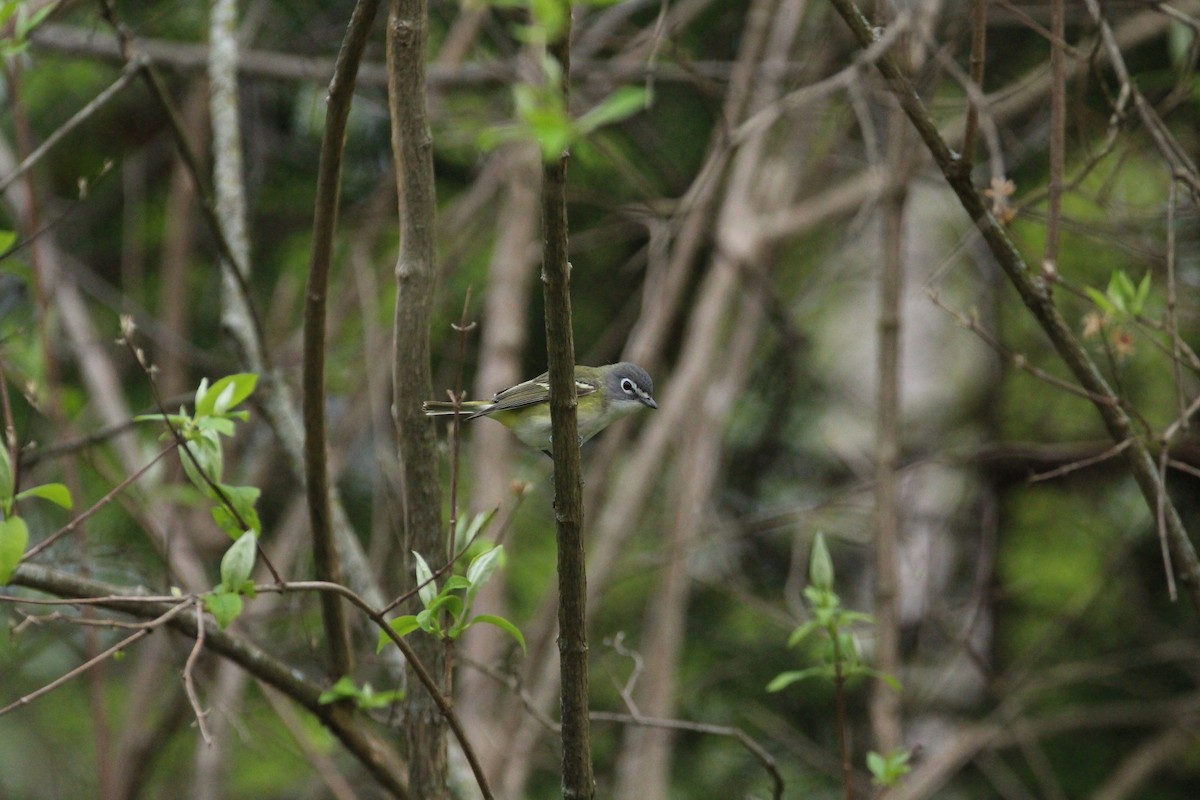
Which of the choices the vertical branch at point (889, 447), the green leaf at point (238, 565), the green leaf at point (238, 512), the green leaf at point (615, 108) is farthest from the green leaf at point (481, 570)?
the vertical branch at point (889, 447)

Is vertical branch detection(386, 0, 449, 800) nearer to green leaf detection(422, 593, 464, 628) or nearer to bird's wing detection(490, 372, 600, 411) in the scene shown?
green leaf detection(422, 593, 464, 628)

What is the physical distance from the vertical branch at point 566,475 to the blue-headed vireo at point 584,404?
5.55ft

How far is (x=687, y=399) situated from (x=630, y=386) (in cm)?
218

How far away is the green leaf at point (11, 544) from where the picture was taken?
195 centimetres

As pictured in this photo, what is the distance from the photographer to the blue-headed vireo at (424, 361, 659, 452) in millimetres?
3840

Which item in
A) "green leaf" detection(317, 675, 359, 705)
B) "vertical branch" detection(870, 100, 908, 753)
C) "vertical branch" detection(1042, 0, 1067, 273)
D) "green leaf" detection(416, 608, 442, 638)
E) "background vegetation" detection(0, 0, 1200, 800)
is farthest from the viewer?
"background vegetation" detection(0, 0, 1200, 800)

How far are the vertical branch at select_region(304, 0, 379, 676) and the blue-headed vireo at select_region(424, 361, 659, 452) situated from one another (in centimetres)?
108

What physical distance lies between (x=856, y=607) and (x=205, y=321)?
4.69 meters

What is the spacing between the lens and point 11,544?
1962 millimetres

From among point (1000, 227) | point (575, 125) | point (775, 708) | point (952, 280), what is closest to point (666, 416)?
point (775, 708)

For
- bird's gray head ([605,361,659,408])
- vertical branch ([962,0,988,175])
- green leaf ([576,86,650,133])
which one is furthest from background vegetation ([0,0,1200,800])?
green leaf ([576,86,650,133])

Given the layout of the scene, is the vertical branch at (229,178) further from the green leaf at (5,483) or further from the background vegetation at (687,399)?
the green leaf at (5,483)

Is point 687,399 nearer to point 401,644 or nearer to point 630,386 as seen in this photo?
point 630,386

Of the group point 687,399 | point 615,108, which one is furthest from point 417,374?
point 687,399
